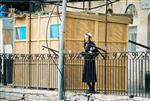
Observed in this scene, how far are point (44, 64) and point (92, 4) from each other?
916 centimetres

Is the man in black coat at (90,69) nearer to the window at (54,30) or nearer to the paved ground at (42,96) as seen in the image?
the paved ground at (42,96)

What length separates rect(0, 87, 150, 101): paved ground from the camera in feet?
53.0

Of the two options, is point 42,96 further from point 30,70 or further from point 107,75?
point 107,75

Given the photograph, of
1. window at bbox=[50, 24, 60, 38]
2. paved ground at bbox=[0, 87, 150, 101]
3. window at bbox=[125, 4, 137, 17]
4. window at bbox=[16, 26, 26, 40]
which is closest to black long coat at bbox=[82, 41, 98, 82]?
paved ground at bbox=[0, 87, 150, 101]

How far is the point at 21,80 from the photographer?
19.4m

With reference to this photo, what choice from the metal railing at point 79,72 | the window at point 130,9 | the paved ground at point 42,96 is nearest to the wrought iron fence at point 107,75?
the metal railing at point 79,72

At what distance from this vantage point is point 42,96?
17.9 m

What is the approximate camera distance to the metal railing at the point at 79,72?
1702cm

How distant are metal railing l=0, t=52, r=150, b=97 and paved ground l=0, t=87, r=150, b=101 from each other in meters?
0.43

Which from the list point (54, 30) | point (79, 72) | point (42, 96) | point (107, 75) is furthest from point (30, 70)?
point (107, 75)

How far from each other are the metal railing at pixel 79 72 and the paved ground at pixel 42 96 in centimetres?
43

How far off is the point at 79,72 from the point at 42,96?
53.9 inches

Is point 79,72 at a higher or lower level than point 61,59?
lower

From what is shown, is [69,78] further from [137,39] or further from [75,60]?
[137,39]
